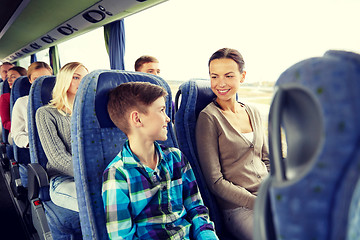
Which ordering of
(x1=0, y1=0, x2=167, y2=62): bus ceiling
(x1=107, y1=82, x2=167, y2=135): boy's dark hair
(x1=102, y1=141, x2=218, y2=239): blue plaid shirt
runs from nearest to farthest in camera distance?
(x1=102, y1=141, x2=218, y2=239): blue plaid shirt → (x1=107, y1=82, x2=167, y2=135): boy's dark hair → (x1=0, y1=0, x2=167, y2=62): bus ceiling

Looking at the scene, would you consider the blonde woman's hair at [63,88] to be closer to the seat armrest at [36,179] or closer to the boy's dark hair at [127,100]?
the seat armrest at [36,179]

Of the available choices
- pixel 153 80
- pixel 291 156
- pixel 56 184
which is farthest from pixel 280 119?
pixel 56 184

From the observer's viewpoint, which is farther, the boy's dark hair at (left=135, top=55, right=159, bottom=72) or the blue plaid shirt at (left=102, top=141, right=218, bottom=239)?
the boy's dark hair at (left=135, top=55, right=159, bottom=72)

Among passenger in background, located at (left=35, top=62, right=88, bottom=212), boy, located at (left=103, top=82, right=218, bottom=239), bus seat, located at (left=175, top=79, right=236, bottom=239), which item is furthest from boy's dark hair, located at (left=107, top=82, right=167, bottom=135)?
passenger in background, located at (left=35, top=62, right=88, bottom=212)

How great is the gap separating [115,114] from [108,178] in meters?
0.29

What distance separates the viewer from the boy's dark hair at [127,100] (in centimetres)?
120

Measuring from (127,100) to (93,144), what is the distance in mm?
244

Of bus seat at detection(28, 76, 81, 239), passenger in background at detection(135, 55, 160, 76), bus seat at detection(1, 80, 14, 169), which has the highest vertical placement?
passenger in background at detection(135, 55, 160, 76)

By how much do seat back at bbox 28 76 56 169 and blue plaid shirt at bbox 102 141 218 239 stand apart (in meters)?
1.13

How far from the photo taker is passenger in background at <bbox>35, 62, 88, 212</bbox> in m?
1.76

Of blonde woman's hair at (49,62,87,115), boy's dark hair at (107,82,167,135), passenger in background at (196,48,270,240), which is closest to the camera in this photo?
boy's dark hair at (107,82,167,135)

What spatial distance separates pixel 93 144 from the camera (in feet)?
3.83

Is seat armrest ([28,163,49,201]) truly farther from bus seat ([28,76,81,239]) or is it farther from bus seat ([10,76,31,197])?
bus seat ([10,76,31,197])

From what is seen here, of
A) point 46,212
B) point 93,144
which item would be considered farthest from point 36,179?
point 93,144
